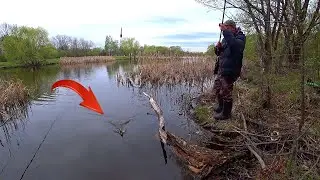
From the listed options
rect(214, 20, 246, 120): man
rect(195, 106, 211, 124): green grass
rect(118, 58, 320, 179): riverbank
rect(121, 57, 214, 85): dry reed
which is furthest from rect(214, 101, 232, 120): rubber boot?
rect(121, 57, 214, 85): dry reed

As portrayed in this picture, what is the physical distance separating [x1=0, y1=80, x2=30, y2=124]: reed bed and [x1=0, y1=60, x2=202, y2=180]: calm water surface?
42 centimetres

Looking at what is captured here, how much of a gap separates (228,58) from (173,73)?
10.2 m

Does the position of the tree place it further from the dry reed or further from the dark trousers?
the dark trousers

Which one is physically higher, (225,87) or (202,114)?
(225,87)

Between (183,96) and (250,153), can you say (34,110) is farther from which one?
(250,153)

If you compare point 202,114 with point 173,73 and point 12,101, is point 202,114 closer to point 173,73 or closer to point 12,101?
point 12,101

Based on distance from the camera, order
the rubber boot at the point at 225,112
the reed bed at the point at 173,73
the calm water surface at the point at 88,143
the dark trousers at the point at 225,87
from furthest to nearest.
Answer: the reed bed at the point at 173,73, the rubber boot at the point at 225,112, the dark trousers at the point at 225,87, the calm water surface at the point at 88,143

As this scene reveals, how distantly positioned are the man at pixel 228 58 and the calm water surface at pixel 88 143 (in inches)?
61.8

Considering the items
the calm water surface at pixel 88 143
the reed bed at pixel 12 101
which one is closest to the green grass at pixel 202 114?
the calm water surface at pixel 88 143

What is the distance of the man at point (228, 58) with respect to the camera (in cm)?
571

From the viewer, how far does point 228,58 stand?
19.5 ft

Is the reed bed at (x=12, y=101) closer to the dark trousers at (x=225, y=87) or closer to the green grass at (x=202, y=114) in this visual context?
the green grass at (x=202, y=114)

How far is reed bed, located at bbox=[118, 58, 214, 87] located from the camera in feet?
50.3

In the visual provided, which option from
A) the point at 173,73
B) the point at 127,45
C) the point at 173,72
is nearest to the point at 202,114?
the point at 173,73
